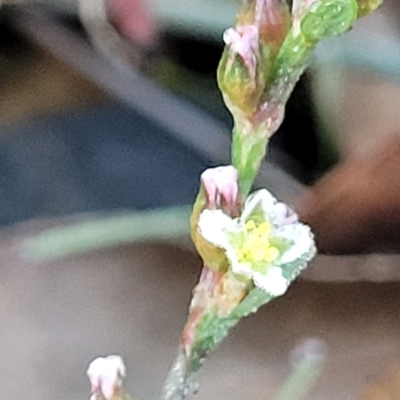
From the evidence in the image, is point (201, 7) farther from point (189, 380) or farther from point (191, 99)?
point (189, 380)

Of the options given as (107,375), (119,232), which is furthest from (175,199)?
(107,375)

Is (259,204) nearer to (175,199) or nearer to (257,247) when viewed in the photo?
(257,247)

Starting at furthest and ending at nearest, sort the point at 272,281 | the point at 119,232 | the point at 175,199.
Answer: the point at 175,199 → the point at 119,232 → the point at 272,281

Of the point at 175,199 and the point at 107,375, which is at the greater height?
the point at 175,199

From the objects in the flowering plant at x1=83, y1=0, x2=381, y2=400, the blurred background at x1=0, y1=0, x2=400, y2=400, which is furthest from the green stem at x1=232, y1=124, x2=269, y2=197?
the blurred background at x1=0, y1=0, x2=400, y2=400

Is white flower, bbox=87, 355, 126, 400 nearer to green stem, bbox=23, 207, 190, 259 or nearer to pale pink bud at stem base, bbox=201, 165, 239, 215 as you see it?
pale pink bud at stem base, bbox=201, 165, 239, 215

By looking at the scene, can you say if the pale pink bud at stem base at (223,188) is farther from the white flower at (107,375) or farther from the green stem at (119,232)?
the green stem at (119,232)

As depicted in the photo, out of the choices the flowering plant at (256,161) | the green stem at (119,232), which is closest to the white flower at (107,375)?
the flowering plant at (256,161)
